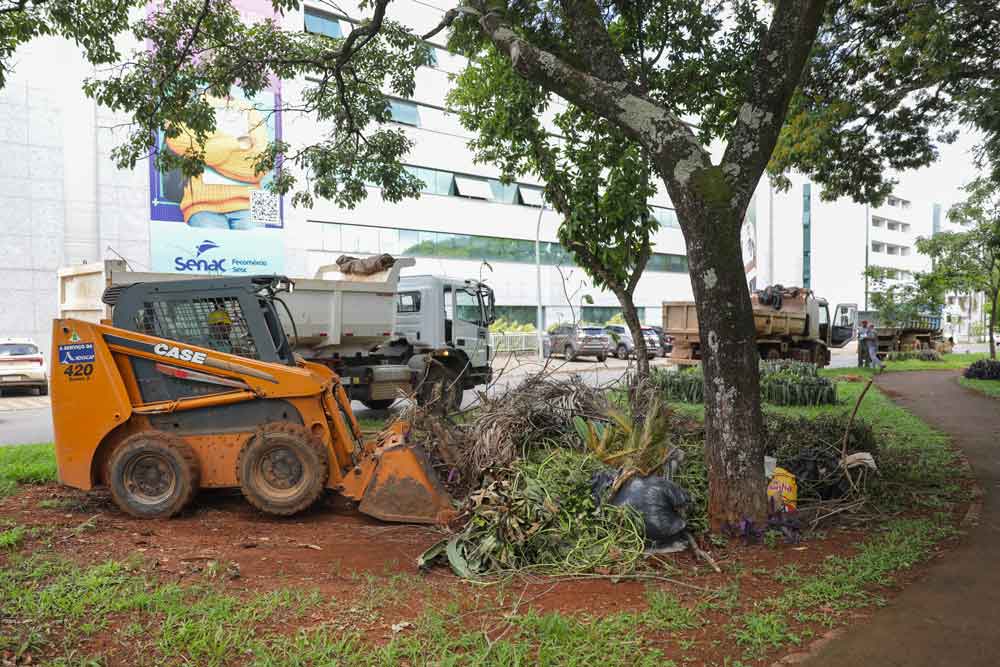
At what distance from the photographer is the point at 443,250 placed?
101 ft

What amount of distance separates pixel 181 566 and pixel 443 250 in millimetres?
26658

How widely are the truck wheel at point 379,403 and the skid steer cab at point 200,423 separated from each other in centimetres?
545

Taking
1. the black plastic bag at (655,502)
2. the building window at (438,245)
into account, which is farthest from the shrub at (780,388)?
the building window at (438,245)

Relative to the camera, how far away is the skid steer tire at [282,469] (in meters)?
5.61

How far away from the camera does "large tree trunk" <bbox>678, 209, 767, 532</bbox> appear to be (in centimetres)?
484

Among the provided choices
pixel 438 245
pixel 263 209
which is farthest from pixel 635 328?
pixel 438 245

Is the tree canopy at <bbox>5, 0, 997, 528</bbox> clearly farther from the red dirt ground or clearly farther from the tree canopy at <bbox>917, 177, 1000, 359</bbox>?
the tree canopy at <bbox>917, 177, 1000, 359</bbox>

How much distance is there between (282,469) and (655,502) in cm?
298

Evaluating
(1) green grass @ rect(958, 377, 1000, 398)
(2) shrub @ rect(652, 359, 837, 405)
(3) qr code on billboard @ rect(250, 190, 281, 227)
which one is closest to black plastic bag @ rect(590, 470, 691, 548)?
(2) shrub @ rect(652, 359, 837, 405)

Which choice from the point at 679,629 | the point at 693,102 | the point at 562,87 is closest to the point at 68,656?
the point at 679,629

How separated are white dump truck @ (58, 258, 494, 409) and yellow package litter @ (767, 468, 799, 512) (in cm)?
459

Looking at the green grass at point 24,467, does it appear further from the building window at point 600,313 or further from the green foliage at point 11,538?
the building window at point 600,313

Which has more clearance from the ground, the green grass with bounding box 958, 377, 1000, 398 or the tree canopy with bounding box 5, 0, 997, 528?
the tree canopy with bounding box 5, 0, 997, 528

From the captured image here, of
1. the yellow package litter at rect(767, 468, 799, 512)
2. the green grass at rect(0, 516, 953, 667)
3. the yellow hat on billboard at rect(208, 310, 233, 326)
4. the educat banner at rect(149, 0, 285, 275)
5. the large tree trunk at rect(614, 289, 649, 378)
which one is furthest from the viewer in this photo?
the educat banner at rect(149, 0, 285, 275)
